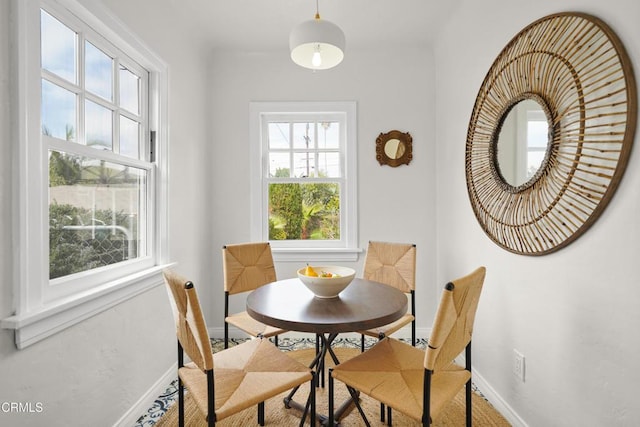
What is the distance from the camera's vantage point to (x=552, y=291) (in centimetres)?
157

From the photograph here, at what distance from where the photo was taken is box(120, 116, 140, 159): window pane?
76.4 inches

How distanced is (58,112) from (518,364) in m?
2.58

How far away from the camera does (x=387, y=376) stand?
4.76ft

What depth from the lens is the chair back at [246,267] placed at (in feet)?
7.72

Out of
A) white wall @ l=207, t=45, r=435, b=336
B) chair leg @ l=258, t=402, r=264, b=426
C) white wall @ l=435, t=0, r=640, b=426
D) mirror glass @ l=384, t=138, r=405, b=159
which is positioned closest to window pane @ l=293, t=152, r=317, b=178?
white wall @ l=207, t=45, r=435, b=336

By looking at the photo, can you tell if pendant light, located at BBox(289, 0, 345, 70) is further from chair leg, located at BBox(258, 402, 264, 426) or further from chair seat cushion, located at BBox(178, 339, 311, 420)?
chair leg, located at BBox(258, 402, 264, 426)

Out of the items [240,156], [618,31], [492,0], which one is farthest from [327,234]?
[618,31]

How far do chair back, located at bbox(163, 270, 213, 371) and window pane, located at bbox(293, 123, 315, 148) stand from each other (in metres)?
2.02

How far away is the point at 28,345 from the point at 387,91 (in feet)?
9.72

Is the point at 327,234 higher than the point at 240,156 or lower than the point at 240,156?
lower

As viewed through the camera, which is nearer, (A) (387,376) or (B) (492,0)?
(A) (387,376)

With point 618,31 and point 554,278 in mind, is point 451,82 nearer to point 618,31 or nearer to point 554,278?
point 618,31

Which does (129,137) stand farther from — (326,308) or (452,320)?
(452,320)

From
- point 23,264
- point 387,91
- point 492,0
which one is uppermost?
point 492,0
